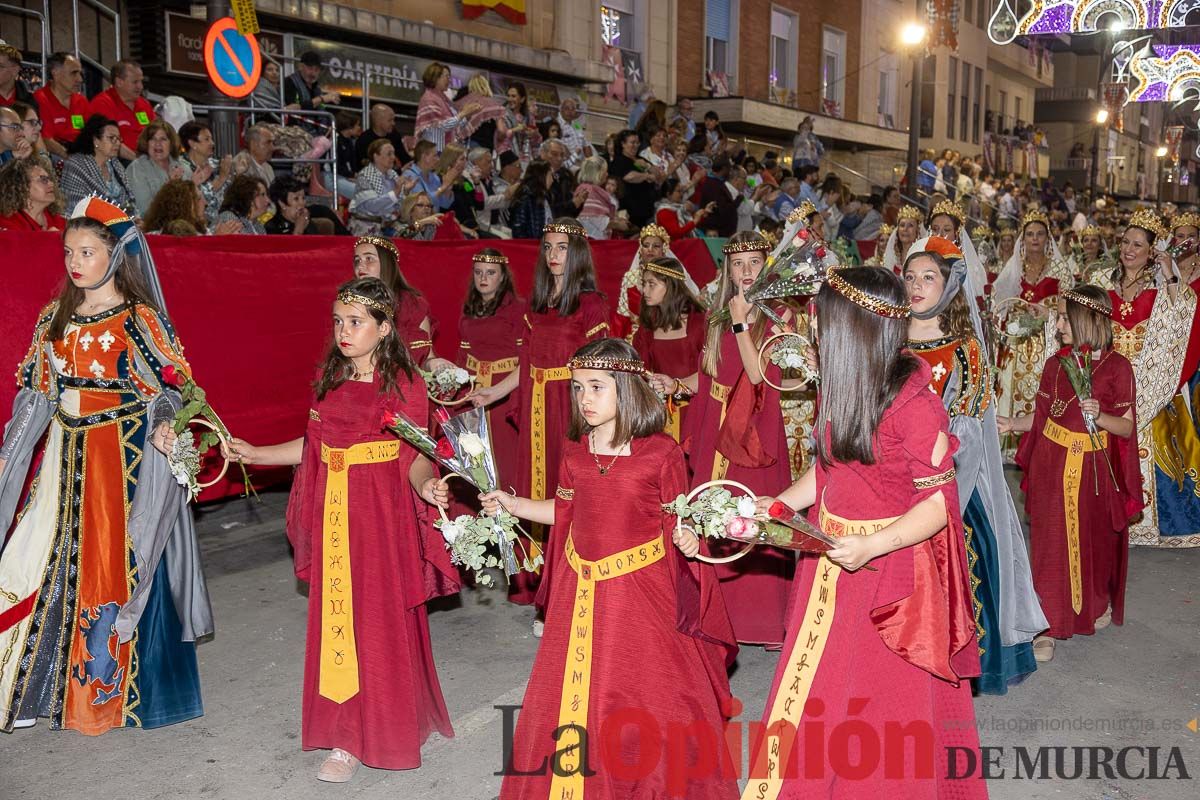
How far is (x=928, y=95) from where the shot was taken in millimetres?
37000

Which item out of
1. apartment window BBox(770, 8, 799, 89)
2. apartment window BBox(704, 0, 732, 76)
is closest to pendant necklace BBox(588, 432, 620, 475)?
apartment window BBox(704, 0, 732, 76)

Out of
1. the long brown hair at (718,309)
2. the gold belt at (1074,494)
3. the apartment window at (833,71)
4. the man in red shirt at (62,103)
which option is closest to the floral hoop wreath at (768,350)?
the long brown hair at (718,309)

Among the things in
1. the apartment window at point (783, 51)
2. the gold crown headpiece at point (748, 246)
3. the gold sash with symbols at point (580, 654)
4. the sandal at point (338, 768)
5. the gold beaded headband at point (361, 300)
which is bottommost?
the sandal at point (338, 768)

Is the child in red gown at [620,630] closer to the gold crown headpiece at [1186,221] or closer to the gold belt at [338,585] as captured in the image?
the gold belt at [338,585]

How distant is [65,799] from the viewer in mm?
4508

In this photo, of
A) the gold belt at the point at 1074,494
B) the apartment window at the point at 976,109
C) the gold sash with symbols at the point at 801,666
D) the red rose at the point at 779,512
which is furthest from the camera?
the apartment window at the point at 976,109

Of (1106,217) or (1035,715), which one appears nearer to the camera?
(1035,715)

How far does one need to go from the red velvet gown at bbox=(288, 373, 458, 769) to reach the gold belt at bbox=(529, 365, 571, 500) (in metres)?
2.54

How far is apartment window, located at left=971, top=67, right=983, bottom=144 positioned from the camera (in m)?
42.0

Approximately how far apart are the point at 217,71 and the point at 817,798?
8.77 metres

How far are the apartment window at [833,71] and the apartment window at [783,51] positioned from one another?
156cm

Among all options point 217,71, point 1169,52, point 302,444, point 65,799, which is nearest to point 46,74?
point 217,71

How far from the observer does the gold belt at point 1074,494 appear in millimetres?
6430

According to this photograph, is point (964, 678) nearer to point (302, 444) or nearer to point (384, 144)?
point (302, 444)
